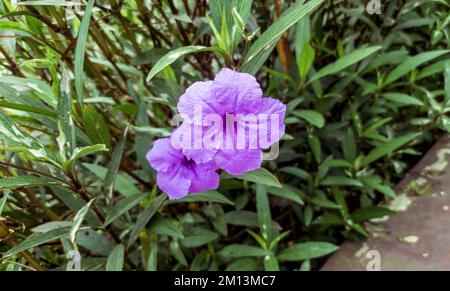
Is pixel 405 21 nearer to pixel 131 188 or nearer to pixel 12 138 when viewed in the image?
pixel 131 188

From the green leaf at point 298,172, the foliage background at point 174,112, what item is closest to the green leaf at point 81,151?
the foliage background at point 174,112

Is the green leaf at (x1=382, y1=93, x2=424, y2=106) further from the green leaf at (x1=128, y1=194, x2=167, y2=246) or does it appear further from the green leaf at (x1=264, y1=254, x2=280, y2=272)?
the green leaf at (x1=128, y1=194, x2=167, y2=246)

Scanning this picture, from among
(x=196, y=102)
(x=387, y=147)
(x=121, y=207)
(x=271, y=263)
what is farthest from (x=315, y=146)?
(x=196, y=102)

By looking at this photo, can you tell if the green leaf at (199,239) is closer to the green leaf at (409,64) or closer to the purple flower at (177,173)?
the purple flower at (177,173)

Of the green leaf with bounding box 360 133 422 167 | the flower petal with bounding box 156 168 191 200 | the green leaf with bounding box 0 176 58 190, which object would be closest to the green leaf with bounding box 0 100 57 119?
the green leaf with bounding box 0 176 58 190

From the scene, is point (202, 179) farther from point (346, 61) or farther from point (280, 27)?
point (346, 61)
